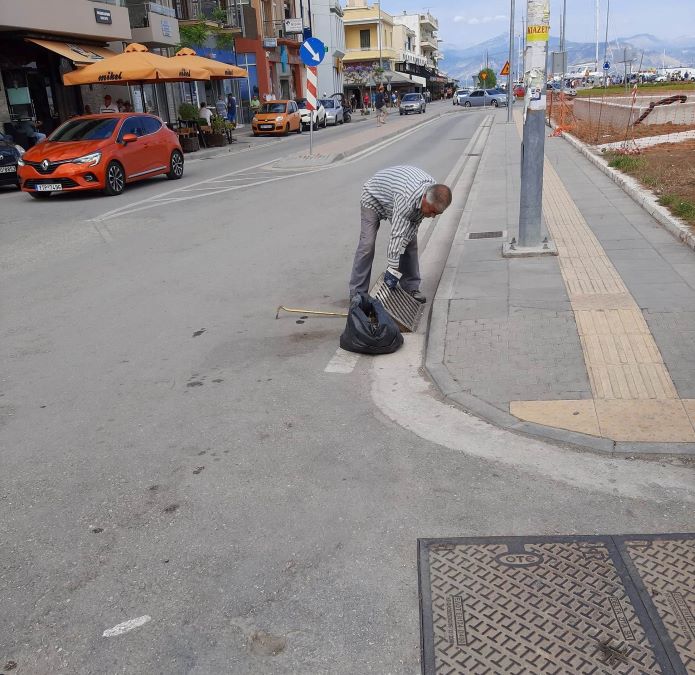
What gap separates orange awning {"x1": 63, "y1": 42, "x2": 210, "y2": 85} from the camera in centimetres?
2134

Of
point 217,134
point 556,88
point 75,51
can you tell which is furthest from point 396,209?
point 556,88

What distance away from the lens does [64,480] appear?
4.01m

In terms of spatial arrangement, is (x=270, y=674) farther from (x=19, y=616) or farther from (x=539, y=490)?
(x=539, y=490)

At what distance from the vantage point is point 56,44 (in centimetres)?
2341

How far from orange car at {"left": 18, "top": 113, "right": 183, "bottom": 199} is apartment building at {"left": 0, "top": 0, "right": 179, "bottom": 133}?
7.72m

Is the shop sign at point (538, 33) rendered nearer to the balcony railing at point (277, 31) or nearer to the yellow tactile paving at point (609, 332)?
the yellow tactile paving at point (609, 332)

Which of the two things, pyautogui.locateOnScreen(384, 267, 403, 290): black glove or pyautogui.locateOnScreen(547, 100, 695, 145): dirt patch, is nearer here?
pyautogui.locateOnScreen(384, 267, 403, 290): black glove

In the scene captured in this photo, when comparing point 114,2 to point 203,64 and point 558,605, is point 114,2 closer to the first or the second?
point 203,64

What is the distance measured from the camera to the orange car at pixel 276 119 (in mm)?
33469

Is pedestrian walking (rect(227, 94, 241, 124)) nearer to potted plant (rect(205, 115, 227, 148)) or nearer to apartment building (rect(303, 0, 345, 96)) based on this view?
potted plant (rect(205, 115, 227, 148))

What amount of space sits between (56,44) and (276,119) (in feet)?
38.5

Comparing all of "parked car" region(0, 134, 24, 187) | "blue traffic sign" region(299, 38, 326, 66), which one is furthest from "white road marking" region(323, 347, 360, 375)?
"blue traffic sign" region(299, 38, 326, 66)

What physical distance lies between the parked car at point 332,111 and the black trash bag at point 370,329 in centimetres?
3651

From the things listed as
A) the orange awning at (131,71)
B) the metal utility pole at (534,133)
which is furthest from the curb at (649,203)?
the orange awning at (131,71)
